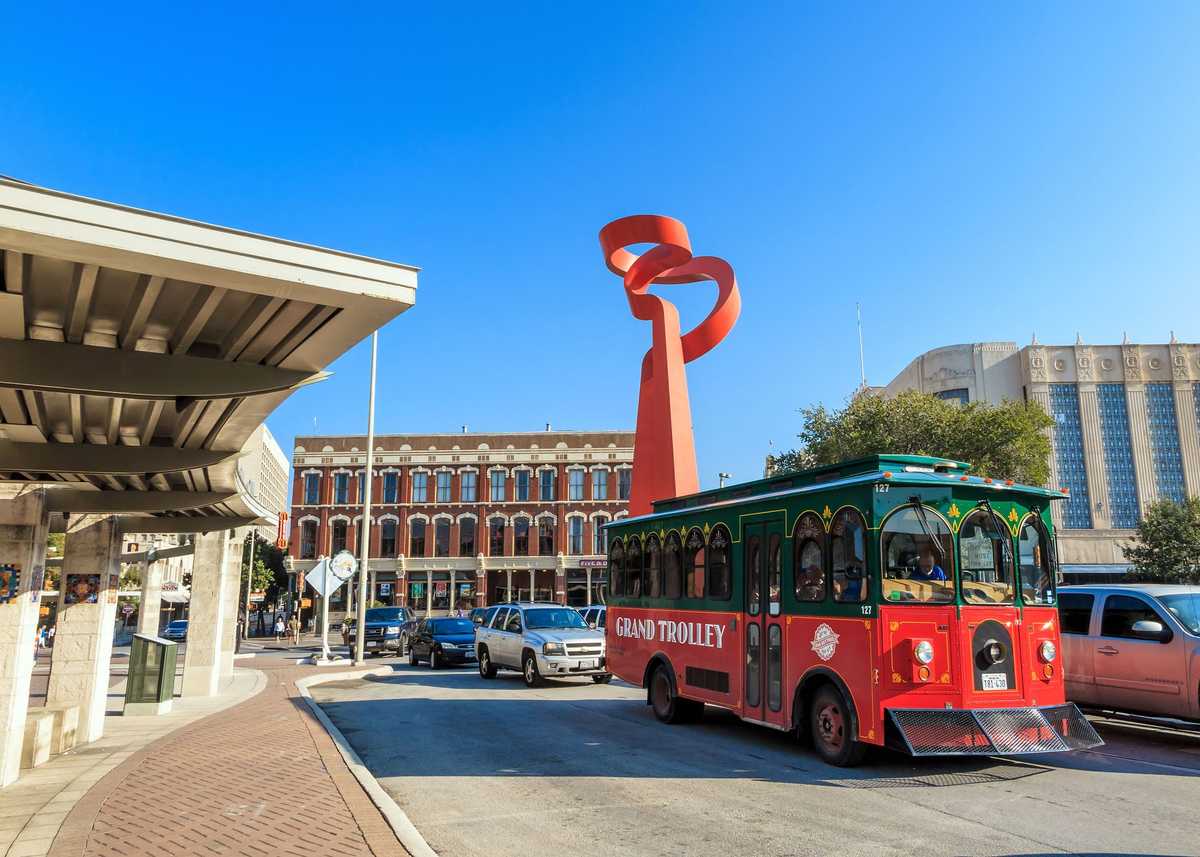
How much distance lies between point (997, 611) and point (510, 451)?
189 ft

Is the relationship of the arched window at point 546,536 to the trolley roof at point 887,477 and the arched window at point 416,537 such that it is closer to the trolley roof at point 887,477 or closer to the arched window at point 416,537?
the arched window at point 416,537

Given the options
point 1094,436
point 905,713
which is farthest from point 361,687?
point 1094,436

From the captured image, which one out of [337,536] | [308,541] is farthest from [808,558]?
[308,541]

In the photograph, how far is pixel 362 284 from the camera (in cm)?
568

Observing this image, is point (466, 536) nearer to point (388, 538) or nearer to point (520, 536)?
point (520, 536)

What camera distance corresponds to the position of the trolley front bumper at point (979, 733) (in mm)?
8617

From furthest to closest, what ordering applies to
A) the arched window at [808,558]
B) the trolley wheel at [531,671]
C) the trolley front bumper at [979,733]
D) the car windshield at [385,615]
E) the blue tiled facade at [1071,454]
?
1. the blue tiled facade at [1071,454]
2. the car windshield at [385,615]
3. the trolley wheel at [531,671]
4. the arched window at [808,558]
5. the trolley front bumper at [979,733]

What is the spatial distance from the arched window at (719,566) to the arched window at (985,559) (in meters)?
3.22

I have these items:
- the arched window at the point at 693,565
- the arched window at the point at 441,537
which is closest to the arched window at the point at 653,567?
the arched window at the point at 693,565

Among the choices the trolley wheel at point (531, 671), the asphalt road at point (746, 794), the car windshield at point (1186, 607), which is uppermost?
the car windshield at point (1186, 607)

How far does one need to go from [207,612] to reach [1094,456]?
66647 millimetres

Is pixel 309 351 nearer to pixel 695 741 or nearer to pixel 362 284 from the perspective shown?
pixel 362 284

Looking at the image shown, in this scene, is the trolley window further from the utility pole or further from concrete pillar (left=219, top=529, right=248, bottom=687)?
the utility pole

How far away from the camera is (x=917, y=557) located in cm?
927
